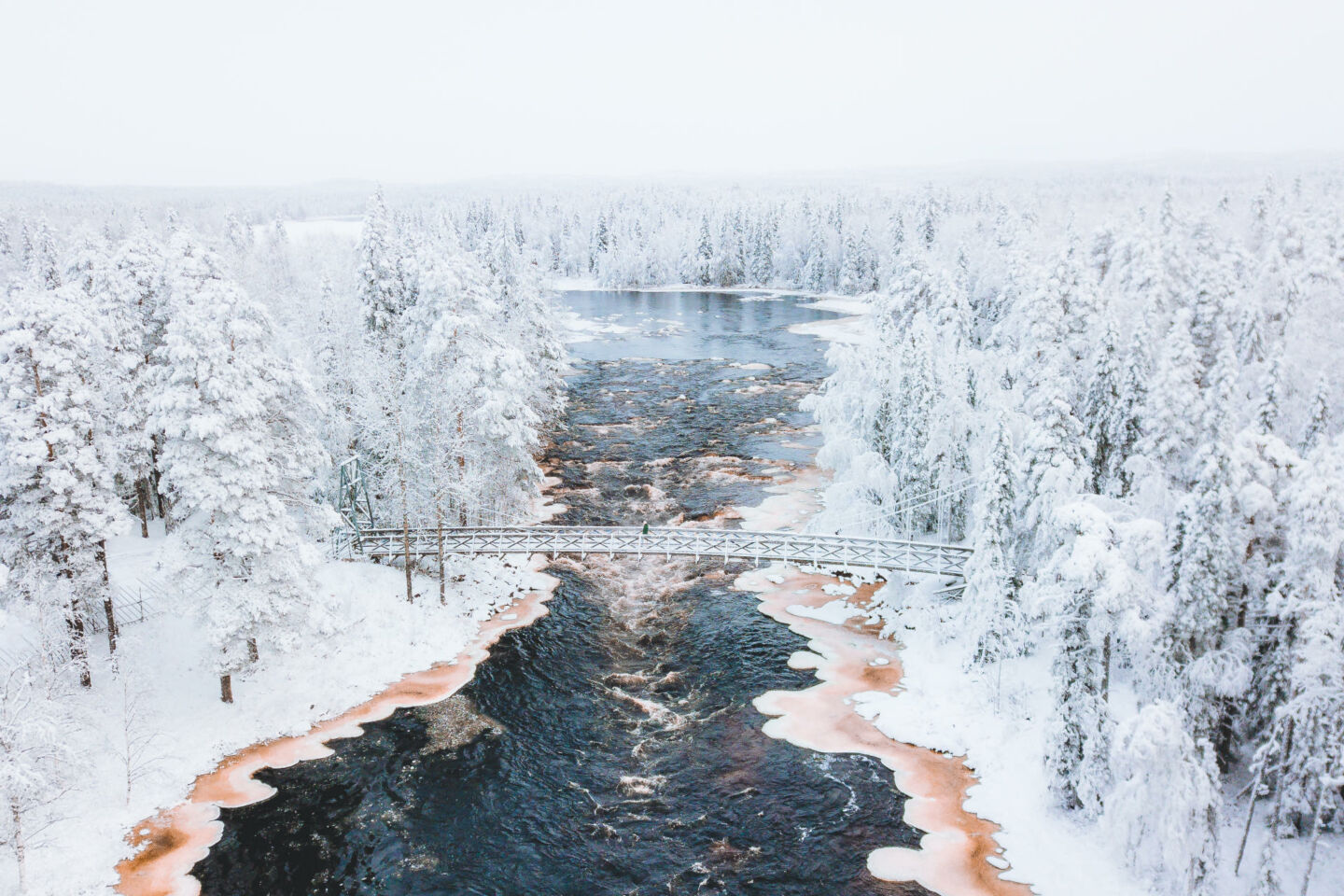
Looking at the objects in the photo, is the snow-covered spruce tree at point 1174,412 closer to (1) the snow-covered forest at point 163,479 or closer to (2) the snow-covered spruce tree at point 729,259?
(1) the snow-covered forest at point 163,479

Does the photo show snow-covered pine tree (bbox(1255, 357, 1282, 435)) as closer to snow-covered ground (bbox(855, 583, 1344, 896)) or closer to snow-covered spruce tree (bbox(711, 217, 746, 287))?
snow-covered ground (bbox(855, 583, 1344, 896))

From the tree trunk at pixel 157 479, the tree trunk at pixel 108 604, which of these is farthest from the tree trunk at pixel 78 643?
the tree trunk at pixel 157 479

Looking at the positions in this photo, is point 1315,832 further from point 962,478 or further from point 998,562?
point 962,478

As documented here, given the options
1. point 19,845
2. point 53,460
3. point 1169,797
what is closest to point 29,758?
point 19,845

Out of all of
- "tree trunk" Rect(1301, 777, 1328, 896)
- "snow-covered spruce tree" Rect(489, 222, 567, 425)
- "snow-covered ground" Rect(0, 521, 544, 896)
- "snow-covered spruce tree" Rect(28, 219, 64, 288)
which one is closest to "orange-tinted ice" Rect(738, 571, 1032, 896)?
"tree trunk" Rect(1301, 777, 1328, 896)

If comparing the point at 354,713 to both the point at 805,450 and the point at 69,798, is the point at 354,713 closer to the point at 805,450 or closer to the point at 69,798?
the point at 69,798
